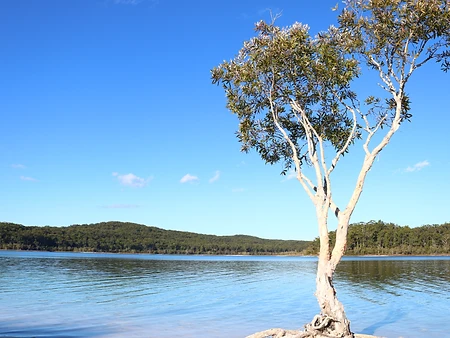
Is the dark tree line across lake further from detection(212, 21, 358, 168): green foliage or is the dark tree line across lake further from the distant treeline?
detection(212, 21, 358, 168): green foliage

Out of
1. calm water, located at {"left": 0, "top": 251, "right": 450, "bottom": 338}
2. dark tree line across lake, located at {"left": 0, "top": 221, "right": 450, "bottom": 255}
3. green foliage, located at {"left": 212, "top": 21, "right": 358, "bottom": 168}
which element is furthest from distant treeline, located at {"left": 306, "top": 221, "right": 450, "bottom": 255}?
green foliage, located at {"left": 212, "top": 21, "right": 358, "bottom": 168}

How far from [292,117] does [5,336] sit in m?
12.4

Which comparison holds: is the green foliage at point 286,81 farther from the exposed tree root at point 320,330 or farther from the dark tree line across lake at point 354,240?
the dark tree line across lake at point 354,240

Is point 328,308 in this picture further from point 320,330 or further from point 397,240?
point 397,240

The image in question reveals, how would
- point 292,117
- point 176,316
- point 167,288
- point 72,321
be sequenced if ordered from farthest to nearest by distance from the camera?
point 167,288, point 176,316, point 72,321, point 292,117

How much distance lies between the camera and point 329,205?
43.9 ft

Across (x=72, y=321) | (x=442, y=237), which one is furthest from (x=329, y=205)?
(x=442, y=237)

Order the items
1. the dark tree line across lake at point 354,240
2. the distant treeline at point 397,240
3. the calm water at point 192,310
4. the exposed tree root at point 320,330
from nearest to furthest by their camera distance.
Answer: the exposed tree root at point 320,330 < the calm water at point 192,310 < the distant treeline at point 397,240 < the dark tree line across lake at point 354,240

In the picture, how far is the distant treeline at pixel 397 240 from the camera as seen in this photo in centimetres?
→ 16262

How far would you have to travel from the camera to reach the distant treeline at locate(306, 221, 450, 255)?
534ft

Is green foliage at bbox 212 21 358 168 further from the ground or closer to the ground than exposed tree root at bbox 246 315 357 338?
further from the ground

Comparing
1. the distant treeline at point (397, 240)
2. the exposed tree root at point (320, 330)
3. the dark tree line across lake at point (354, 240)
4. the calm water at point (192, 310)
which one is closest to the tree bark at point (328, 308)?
the exposed tree root at point (320, 330)

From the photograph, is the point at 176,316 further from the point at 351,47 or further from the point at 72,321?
the point at 351,47

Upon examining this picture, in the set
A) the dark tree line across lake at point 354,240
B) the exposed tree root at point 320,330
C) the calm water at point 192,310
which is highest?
the dark tree line across lake at point 354,240
